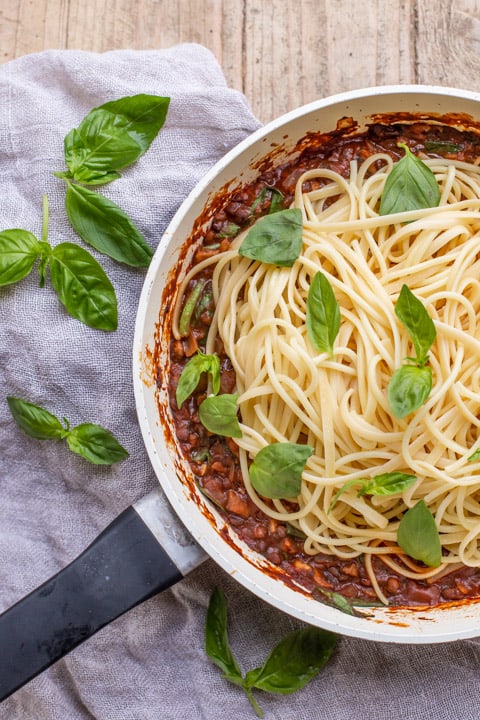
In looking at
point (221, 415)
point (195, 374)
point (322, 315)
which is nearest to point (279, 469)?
point (221, 415)

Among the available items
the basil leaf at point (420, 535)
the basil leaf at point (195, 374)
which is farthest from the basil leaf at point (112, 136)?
the basil leaf at point (420, 535)

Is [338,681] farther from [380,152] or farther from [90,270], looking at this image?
[380,152]

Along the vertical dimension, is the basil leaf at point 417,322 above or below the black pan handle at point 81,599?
above

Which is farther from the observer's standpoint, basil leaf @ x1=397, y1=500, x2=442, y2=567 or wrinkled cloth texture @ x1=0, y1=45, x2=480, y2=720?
wrinkled cloth texture @ x1=0, y1=45, x2=480, y2=720

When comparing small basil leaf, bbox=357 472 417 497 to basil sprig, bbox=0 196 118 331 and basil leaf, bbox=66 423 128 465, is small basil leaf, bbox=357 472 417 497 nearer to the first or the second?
basil leaf, bbox=66 423 128 465

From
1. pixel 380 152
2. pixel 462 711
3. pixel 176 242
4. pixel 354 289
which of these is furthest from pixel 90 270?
pixel 462 711

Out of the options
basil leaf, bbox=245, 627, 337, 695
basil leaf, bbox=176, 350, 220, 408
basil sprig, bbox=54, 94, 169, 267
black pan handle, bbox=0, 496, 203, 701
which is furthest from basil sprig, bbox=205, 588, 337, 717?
basil sprig, bbox=54, 94, 169, 267

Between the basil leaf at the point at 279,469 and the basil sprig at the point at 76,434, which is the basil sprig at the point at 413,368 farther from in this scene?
the basil sprig at the point at 76,434

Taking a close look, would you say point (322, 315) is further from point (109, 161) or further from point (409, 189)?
point (109, 161)
